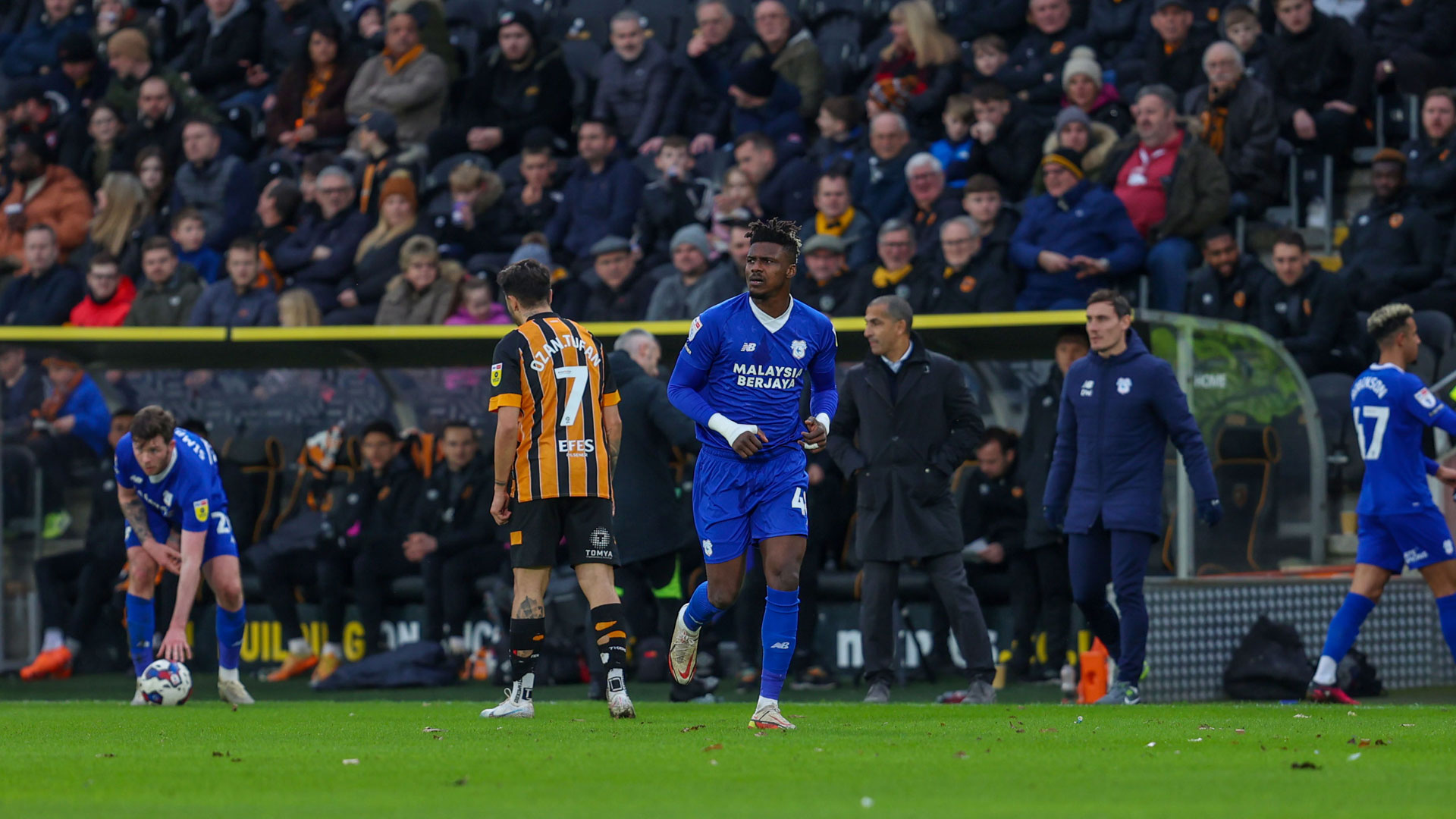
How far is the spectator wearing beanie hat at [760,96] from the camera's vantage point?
57.8ft

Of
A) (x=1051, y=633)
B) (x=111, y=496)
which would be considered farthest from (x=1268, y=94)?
(x=111, y=496)

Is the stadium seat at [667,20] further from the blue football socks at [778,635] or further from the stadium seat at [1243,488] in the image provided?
the blue football socks at [778,635]

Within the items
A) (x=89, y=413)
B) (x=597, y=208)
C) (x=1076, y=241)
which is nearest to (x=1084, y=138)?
(x=1076, y=241)

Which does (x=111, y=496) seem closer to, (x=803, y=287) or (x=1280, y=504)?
(x=803, y=287)

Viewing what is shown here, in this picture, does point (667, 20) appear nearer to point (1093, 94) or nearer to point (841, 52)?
point (841, 52)

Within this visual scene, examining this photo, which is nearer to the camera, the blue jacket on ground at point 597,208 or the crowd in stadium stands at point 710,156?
the crowd in stadium stands at point 710,156

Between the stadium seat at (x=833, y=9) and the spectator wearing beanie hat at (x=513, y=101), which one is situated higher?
the stadium seat at (x=833, y=9)

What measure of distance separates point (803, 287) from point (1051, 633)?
3519 millimetres

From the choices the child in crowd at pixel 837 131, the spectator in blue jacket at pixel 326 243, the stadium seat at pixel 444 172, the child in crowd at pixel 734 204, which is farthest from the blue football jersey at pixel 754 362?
the stadium seat at pixel 444 172

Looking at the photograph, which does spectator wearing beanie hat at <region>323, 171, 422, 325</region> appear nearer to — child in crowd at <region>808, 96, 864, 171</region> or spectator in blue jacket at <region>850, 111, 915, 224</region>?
child in crowd at <region>808, 96, 864, 171</region>

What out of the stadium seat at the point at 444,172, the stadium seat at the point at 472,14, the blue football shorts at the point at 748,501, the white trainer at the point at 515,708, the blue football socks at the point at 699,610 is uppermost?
the stadium seat at the point at 472,14

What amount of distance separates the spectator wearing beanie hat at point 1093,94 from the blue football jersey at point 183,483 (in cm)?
789

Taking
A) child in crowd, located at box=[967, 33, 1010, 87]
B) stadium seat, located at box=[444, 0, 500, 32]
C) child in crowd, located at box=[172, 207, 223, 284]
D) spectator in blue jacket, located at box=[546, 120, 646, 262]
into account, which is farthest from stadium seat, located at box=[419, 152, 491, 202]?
child in crowd, located at box=[967, 33, 1010, 87]

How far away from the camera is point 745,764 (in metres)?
6.89
